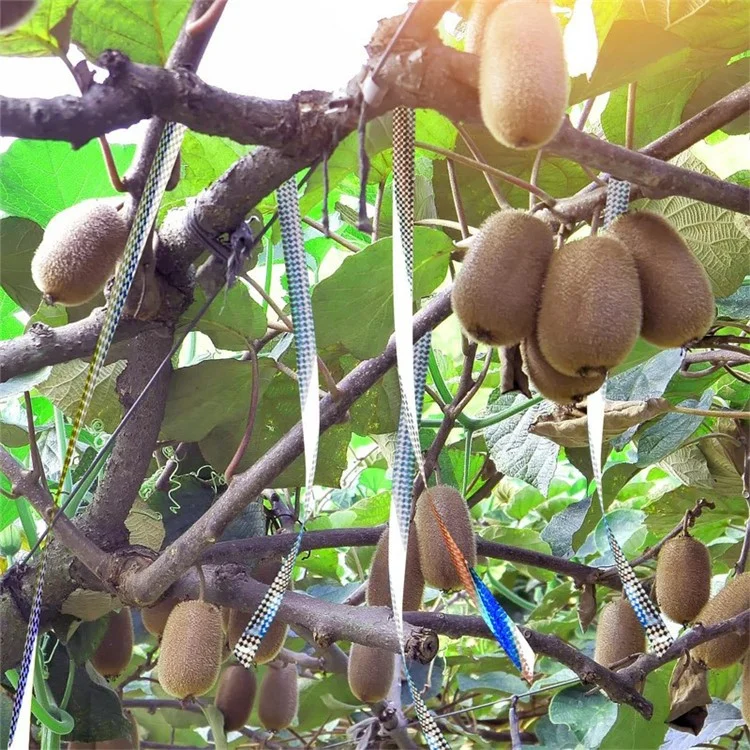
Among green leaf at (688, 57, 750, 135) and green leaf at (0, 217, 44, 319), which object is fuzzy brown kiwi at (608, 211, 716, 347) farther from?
green leaf at (0, 217, 44, 319)

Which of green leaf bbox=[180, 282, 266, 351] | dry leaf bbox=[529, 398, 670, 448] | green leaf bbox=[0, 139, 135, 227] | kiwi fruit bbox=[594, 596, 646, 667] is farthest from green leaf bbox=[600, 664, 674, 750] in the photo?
green leaf bbox=[0, 139, 135, 227]

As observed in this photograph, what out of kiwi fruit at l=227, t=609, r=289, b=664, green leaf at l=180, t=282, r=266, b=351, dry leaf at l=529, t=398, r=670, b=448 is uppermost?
green leaf at l=180, t=282, r=266, b=351

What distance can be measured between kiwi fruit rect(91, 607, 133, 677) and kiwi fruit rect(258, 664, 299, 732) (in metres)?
0.25

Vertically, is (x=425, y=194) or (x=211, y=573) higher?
(x=425, y=194)

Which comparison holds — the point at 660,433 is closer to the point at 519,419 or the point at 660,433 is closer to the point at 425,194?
the point at 519,419

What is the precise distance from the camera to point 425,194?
1.01m

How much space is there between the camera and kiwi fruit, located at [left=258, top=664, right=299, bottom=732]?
1.32 meters

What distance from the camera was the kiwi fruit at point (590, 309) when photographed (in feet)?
2.10

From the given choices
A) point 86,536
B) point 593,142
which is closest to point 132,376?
point 86,536

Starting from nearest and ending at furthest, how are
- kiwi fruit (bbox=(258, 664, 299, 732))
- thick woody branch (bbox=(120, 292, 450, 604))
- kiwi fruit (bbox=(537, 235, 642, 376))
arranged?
kiwi fruit (bbox=(537, 235, 642, 376)), thick woody branch (bbox=(120, 292, 450, 604)), kiwi fruit (bbox=(258, 664, 299, 732))

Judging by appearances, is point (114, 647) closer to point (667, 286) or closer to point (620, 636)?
point (620, 636)

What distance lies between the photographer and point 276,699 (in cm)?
132

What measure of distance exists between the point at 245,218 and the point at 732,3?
49cm

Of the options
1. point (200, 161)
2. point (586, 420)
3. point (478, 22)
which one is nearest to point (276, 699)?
point (586, 420)
